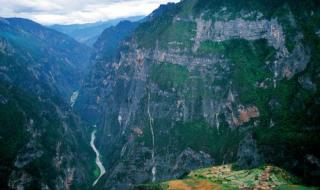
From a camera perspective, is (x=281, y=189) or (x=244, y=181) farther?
(x=244, y=181)

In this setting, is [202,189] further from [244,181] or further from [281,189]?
[281,189]

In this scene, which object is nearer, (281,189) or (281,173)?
(281,189)

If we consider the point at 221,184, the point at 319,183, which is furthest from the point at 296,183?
the point at 221,184

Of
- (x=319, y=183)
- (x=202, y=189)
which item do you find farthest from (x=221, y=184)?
(x=319, y=183)

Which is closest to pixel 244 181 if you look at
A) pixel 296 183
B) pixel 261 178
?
pixel 261 178

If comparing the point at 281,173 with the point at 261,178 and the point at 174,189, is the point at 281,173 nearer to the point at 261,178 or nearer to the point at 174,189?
the point at 261,178

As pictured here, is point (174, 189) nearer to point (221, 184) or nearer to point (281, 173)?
point (221, 184)

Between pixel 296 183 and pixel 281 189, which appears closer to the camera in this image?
pixel 281 189
